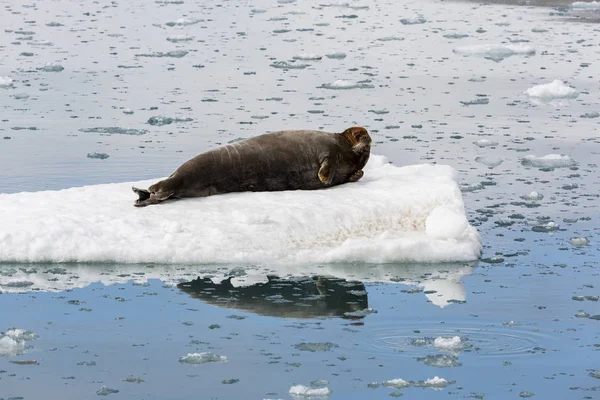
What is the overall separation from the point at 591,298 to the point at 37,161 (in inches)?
194

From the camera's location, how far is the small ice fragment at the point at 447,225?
23.6ft

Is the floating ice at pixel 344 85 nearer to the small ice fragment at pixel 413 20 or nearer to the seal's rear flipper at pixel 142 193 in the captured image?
the seal's rear flipper at pixel 142 193

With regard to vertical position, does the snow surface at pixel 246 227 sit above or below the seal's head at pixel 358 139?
below

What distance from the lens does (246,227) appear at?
283 inches

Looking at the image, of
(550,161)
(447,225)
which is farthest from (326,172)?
(550,161)

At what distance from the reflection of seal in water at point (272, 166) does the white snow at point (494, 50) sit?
26.9 ft

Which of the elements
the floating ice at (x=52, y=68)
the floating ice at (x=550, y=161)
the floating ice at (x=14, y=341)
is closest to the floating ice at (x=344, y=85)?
the floating ice at (x=52, y=68)

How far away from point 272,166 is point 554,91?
582 cm

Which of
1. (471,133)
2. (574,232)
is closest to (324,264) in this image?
(574,232)

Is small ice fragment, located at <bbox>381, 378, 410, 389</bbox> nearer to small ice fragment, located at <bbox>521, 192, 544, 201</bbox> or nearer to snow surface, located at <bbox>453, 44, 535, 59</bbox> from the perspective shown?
small ice fragment, located at <bbox>521, 192, 544, 201</bbox>

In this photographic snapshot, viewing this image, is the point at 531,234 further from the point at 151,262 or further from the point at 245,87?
the point at 245,87

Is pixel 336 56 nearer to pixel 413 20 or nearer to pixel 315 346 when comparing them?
pixel 413 20

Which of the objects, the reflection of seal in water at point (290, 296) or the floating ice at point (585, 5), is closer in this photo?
the reflection of seal in water at point (290, 296)

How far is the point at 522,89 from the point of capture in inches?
533
